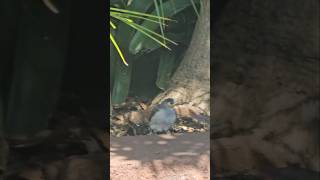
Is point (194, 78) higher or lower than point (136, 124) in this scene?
higher

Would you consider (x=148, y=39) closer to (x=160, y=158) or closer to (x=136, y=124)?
(x=136, y=124)

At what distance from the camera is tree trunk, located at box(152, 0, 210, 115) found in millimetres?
4777

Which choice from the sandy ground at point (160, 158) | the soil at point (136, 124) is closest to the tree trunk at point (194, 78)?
the soil at point (136, 124)

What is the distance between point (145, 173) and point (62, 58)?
166 centimetres

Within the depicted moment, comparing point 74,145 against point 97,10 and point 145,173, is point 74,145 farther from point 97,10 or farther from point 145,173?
point 145,173

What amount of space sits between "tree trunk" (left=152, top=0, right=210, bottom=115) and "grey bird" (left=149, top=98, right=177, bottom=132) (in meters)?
0.10

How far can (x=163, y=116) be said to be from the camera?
15.5 ft

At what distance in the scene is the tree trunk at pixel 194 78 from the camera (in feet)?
15.7

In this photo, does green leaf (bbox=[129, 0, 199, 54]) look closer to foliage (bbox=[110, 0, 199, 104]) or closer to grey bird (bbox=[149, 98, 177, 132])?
foliage (bbox=[110, 0, 199, 104])

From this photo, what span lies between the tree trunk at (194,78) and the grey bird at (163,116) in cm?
10

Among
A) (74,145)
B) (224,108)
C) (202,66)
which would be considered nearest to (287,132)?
(224,108)

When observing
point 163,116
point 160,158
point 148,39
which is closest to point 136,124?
point 163,116

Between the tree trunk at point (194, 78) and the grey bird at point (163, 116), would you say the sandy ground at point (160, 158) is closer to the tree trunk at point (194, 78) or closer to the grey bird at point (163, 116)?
the grey bird at point (163, 116)

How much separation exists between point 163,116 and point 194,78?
51 cm
